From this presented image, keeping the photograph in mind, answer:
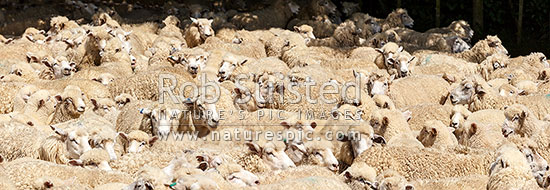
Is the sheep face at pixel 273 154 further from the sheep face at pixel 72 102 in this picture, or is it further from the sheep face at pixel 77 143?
the sheep face at pixel 72 102

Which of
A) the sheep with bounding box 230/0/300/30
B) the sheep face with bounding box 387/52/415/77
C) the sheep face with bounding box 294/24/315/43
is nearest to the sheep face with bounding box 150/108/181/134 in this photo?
the sheep face with bounding box 387/52/415/77

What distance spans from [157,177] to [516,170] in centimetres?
253

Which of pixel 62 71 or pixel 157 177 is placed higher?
pixel 157 177

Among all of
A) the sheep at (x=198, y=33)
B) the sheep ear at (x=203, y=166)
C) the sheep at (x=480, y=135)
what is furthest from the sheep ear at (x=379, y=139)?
the sheep at (x=198, y=33)

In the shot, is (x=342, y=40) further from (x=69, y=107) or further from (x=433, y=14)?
(x=69, y=107)

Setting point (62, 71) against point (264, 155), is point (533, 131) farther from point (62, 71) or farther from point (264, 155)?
point (62, 71)

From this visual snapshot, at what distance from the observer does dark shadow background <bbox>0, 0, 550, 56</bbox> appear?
16.2 metres

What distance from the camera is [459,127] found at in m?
8.99

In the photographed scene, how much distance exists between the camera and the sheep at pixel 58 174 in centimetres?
710

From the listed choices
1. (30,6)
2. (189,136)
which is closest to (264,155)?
(189,136)

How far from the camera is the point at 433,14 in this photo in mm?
18266

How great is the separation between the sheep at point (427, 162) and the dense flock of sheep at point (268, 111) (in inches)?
0.4

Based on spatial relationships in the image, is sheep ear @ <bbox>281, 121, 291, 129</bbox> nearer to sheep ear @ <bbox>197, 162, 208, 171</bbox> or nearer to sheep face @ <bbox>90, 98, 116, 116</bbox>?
sheep ear @ <bbox>197, 162, 208, 171</bbox>

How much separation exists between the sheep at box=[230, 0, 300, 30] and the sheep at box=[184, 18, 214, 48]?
7.48ft
